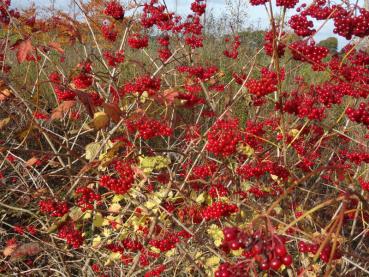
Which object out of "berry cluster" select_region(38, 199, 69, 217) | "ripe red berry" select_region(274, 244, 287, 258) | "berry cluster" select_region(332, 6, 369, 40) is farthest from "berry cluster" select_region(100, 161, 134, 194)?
"berry cluster" select_region(332, 6, 369, 40)

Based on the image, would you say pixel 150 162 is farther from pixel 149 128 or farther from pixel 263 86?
pixel 263 86

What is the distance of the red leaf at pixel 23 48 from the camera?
229cm

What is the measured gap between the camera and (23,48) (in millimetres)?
2314

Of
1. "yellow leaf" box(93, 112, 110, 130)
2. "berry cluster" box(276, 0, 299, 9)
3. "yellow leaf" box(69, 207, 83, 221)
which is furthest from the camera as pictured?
"yellow leaf" box(69, 207, 83, 221)

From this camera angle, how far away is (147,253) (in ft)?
8.49

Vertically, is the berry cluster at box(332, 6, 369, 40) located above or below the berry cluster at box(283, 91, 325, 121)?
above

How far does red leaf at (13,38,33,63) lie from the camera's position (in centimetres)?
229

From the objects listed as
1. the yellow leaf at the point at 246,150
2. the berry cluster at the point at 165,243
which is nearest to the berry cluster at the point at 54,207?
the berry cluster at the point at 165,243

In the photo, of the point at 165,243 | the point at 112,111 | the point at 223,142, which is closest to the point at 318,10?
the point at 223,142

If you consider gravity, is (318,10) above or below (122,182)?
above

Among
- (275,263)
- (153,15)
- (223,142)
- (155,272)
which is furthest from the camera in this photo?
(153,15)

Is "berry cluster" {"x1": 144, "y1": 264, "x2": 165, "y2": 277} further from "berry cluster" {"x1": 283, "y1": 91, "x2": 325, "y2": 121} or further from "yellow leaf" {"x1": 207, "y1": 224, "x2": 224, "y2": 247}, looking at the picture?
"berry cluster" {"x1": 283, "y1": 91, "x2": 325, "y2": 121}

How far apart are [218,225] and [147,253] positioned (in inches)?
22.4

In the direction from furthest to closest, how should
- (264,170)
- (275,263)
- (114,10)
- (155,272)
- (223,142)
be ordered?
(114,10), (155,272), (264,170), (223,142), (275,263)
